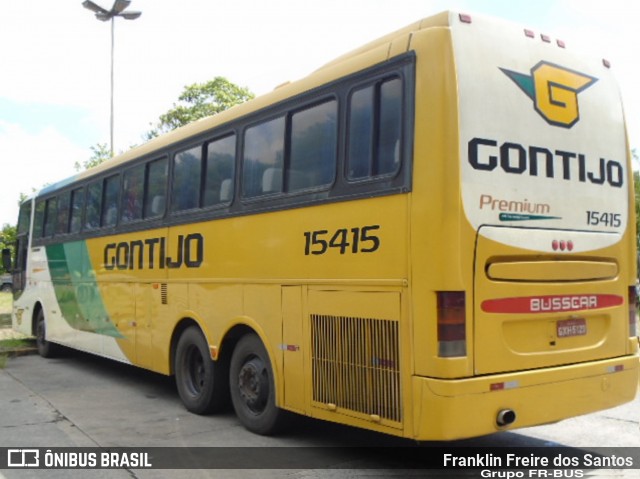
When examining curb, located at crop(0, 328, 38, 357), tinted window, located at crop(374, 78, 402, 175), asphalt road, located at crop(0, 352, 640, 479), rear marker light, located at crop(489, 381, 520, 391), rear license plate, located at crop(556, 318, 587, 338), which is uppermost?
tinted window, located at crop(374, 78, 402, 175)

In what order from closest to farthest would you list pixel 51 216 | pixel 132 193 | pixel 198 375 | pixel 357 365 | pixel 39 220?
pixel 357 365 < pixel 198 375 < pixel 132 193 < pixel 51 216 < pixel 39 220

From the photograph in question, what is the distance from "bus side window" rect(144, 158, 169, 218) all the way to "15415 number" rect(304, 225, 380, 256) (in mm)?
3266

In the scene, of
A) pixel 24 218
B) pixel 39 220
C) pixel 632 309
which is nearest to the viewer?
pixel 632 309

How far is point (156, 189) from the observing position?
8.62m

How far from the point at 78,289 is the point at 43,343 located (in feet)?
8.38

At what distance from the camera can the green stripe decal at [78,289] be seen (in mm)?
10172

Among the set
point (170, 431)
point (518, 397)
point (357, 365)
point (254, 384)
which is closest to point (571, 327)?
point (518, 397)

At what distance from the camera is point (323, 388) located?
548cm

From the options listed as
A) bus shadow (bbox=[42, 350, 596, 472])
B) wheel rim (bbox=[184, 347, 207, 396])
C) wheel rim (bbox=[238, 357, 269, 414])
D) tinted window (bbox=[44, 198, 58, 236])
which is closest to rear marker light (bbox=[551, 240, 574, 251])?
bus shadow (bbox=[42, 350, 596, 472])

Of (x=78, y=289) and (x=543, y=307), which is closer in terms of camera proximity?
(x=543, y=307)

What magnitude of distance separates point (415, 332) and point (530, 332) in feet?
3.15

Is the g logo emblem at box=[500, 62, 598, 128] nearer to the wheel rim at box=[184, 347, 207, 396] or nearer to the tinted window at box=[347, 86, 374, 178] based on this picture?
the tinted window at box=[347, 86, 374, 178]

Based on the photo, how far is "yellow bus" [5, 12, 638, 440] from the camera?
466cm

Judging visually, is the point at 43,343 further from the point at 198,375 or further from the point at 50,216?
the point at 198,375
